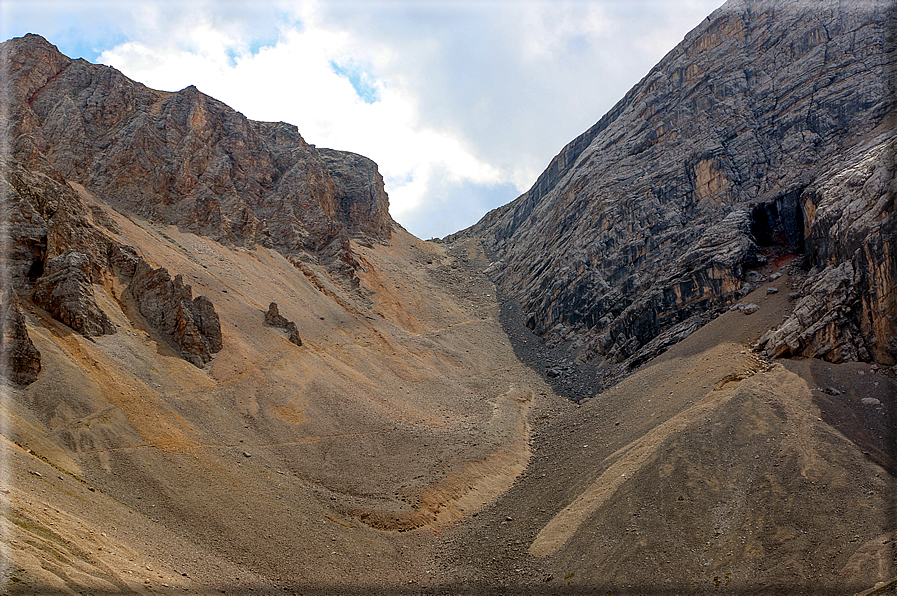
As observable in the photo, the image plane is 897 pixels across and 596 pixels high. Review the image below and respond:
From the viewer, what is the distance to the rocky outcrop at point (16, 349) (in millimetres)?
26672

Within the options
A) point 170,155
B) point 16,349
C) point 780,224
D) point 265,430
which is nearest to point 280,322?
point 265,430

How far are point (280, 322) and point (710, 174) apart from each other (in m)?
53.2

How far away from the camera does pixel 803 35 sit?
65.1m

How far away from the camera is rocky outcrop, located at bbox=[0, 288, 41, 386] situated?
2667 centimetres

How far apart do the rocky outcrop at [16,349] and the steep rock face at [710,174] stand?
47.1m

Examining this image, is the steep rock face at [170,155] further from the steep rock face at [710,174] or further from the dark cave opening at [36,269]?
the steep rock face at [710,174]

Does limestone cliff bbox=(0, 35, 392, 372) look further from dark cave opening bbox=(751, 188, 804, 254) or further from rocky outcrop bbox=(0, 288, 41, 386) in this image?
dark cave opening bbox=(751, 188, 804, 254)

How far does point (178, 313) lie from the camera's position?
39.0 metres

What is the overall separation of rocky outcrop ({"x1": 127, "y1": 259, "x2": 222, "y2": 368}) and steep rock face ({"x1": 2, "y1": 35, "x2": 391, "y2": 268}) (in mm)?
21813

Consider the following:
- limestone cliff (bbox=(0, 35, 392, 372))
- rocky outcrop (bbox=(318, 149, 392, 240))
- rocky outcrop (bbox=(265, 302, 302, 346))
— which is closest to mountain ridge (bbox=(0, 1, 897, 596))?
rocky outcrop (bbox=(265, 302, 302, 346))

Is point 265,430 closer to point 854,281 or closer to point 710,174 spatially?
point 854,281

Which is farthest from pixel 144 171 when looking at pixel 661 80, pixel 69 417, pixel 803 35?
pixel 803 35

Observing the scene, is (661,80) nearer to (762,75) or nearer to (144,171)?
(762,75)

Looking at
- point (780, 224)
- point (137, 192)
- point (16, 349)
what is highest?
point (137, 192)
